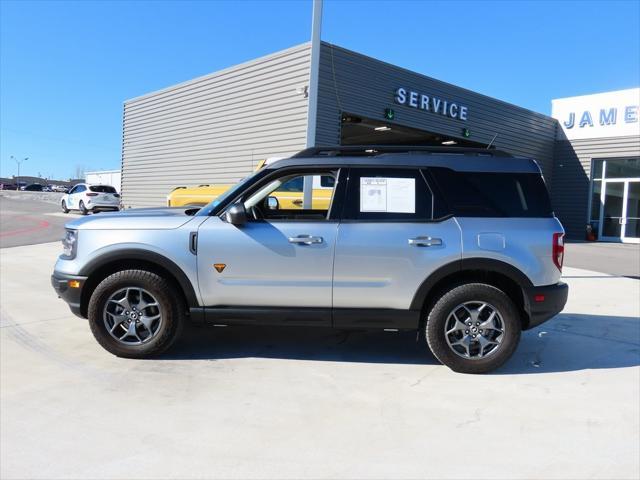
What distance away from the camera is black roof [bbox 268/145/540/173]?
14.4 ft

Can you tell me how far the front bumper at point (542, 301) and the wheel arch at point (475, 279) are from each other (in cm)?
5

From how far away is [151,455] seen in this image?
2.82m

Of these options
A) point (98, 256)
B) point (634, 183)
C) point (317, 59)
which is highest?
point (317, 59)

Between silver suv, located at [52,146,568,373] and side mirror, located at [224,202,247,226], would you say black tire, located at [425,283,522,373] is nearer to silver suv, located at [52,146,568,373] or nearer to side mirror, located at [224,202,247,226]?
silver suv, located at [52,146,568,373]

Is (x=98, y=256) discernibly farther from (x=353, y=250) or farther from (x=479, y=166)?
(x=479, y=166)

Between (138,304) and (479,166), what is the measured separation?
3172 millimetres

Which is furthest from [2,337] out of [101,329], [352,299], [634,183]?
[634,183]

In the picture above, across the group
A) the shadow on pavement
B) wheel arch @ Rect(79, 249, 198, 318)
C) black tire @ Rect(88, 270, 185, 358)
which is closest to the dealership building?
the shadow on pavement

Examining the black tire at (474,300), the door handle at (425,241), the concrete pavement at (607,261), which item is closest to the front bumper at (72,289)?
the door handle at (425,241)

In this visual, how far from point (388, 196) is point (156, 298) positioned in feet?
7.07

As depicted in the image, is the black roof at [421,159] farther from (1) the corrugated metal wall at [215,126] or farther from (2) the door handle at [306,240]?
(1) the corrugated metal wall at [215,126]

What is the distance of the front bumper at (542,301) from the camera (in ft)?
13.7

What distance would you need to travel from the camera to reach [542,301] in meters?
4.19

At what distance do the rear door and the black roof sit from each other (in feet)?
1.30
